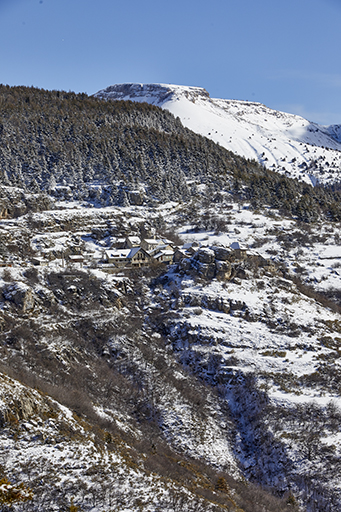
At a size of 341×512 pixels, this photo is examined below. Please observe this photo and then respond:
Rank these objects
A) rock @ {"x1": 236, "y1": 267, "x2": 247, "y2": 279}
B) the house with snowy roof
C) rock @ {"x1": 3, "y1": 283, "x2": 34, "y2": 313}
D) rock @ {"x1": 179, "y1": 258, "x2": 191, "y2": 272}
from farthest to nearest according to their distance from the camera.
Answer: the house with snowy roof
rock @ {"x1": 179, "y1": 258, "x2": 191, "y2": 272}
rock @ {"x1": 236, "y1": 267, "x2": 247, "y2": 279}
rock @ {"x1": 3, "y1": 283, "x2": 34, "y2": 313}

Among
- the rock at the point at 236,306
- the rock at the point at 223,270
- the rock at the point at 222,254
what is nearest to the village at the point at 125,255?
the rock at the point at 222,254

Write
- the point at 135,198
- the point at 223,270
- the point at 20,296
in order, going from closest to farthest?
the point at 20,296, the point at 223,270, the point at 135,198

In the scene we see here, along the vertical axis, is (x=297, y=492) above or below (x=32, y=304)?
below

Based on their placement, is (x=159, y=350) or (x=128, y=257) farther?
(x=128, y=257)

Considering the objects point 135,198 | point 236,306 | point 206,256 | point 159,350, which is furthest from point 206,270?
point 135,198

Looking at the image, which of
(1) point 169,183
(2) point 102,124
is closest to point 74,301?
(1) point 169,183

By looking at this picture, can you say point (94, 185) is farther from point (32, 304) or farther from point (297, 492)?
point (297, 492)

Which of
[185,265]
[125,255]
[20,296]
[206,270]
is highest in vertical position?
[125,255]

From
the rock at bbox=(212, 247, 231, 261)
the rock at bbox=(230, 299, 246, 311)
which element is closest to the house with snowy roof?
the rock at bbox=(212, 247, 231, 261)

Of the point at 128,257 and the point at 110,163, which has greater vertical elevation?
the point at 110,163

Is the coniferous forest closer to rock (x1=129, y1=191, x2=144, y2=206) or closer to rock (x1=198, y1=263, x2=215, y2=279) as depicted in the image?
rock (x1=129, y1=191, x2=144, y2=206)

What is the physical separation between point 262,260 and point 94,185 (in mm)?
60438

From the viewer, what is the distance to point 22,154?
108312mm

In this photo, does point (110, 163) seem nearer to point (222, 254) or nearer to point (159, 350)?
point (222, 254)
